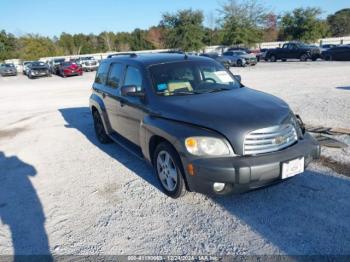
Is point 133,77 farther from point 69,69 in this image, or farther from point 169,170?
point 69,69

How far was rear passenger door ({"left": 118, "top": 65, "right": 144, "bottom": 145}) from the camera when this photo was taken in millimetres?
4582

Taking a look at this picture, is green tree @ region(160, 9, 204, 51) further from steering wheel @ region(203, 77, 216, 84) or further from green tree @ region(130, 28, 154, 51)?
steering wheel @ region(203, 77, 216, 84)

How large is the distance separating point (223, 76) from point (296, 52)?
2562 centimetres

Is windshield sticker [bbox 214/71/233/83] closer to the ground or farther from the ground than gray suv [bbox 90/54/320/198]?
farther from the ground

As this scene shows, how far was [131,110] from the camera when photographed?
4789mm

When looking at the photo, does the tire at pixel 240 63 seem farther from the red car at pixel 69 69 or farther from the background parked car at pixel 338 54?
the red car at pixel 69 69

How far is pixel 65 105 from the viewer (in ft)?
40.4

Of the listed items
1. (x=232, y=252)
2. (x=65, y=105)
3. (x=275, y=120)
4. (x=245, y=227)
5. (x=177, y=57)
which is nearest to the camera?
(x=232, y=252)

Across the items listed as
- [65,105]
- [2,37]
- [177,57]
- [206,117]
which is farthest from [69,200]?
[2,37]

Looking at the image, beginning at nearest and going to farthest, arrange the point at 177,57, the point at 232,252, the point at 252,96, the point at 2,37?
the point at 232,252
the point at 252,96
the point at 177,57
the point at 2,37

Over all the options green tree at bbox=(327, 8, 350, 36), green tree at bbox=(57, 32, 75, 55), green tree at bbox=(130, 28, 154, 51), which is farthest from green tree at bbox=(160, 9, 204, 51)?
green tree at bbox=(327, 8, 350, 36)

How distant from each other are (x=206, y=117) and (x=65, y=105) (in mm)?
9893

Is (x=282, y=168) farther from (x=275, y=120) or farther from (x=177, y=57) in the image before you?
(x=177, y=57)

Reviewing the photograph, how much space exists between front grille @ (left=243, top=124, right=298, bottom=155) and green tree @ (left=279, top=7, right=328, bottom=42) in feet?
139
